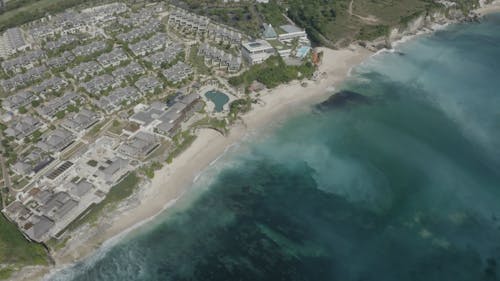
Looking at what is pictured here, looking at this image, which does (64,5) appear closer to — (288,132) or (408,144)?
(288,132)

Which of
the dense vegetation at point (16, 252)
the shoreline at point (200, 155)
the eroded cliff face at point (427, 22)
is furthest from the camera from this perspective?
the eroded cliff face at point (427, 22)

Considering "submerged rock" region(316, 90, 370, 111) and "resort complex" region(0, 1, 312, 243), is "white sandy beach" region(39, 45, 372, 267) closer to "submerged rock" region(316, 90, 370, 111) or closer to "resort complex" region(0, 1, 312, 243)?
"submerged rock" region(316, 90, 370, 111)

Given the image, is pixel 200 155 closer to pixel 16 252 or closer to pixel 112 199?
pixel 112 199

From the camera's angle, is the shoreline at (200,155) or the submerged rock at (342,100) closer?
the shoreline at (200,155)

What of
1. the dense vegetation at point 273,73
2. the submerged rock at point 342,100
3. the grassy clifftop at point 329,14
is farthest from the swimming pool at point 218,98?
the grassy clifftop at point 329,14

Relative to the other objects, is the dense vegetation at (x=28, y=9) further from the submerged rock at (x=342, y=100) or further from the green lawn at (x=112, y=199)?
the submerged rock at (x=342, y=100)

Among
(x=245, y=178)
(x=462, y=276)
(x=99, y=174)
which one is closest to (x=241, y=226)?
(x=245, y=178)

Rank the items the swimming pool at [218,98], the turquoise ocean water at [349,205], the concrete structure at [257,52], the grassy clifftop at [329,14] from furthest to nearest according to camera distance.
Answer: the grassy clifftop at [329,14] < the concrete structure at [257,52] < the swimming pool at [218,98] < the turquoise ocean water at [349,205]

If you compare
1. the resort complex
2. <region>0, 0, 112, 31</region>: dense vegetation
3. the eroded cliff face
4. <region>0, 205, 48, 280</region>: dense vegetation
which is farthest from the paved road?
the eroded cliff face
